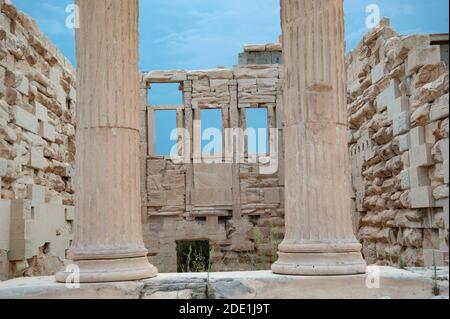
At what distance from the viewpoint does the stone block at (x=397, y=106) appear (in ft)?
30.6

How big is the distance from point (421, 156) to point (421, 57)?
1.57 metres

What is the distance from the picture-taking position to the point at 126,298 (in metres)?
6.11

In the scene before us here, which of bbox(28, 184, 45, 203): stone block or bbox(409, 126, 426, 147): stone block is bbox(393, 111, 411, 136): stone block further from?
bbox(28, 184, 45, 203): stone block

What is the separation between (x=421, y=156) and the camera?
8617mm

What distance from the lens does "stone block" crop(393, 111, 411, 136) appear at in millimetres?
9201

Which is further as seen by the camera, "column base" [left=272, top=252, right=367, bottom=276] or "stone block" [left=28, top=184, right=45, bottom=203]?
"stone block" [left=28, top=184, right=45, bottom=203]

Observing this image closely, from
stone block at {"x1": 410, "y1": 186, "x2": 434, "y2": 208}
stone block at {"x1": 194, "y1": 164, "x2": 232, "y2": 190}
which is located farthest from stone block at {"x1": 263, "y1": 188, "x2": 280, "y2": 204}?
stone block at {"x1": 410, "y1": 186, "x2": 434, "y2": 208}

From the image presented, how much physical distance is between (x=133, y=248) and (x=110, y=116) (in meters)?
1.66

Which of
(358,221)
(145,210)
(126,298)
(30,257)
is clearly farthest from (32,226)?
(145,210)

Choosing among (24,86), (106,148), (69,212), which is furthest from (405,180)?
(69,212)

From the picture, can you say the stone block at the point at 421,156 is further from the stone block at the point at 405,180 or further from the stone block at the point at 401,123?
the stone block at the point at 401,123

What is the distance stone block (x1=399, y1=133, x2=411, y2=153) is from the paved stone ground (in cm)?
305

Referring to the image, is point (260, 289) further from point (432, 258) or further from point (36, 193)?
point (36, 193)
